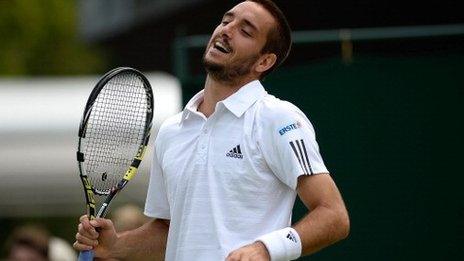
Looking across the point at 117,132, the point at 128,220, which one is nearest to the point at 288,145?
the point at 117,132

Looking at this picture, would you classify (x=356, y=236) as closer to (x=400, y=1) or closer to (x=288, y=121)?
(x=288, y=121)

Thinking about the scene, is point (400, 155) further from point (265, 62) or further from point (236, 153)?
point (236, 153)

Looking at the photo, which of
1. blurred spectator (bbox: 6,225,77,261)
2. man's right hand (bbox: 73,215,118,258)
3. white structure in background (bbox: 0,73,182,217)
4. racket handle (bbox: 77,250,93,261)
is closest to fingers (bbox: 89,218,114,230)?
man's right hand (bbox: 73,215,118,258)

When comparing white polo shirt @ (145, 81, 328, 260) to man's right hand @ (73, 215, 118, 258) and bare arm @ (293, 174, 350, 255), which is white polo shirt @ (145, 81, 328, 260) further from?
man's right hand @ (73, 215, 118, 258)

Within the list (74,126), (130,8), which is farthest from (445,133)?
(130,8)

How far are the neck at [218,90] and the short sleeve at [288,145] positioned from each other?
0.73 ft

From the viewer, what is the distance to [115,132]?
6711 millimetres

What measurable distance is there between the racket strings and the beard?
0.57 m

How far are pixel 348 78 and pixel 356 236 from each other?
797 millimetres

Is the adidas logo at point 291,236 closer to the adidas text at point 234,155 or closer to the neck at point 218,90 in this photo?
the adidas text at point 234,155

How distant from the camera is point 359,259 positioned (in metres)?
8.28

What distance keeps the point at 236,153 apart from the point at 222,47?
1.39ft

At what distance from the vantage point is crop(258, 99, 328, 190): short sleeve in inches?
228

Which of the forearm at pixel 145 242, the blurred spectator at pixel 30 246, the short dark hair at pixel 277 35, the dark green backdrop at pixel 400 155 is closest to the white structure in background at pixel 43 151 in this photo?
the blurred spectator at pixel 30 246
